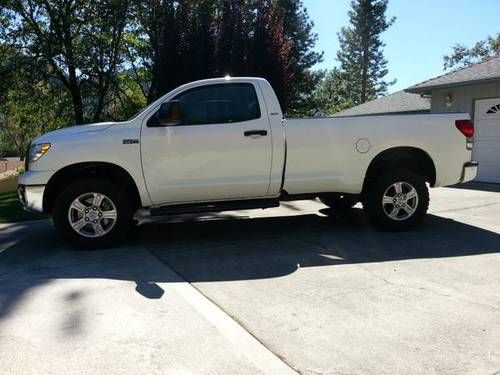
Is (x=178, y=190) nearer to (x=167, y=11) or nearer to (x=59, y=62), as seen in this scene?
(x=167, y=11)

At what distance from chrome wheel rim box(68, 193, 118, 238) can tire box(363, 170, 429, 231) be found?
11.2 ft

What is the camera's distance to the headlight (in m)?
6.18

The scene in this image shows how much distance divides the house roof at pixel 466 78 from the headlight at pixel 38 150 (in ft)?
37.3

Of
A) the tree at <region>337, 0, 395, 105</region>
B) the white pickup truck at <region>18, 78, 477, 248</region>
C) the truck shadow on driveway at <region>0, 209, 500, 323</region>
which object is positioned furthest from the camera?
the tree at <region>337, 0, 395, 105</region>

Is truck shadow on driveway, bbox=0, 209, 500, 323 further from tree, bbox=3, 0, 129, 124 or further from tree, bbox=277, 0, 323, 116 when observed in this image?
tree, bbox=277, 0, 323, 116

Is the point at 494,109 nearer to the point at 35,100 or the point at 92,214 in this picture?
the point at 92,214

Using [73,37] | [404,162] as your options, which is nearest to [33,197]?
[404,162]

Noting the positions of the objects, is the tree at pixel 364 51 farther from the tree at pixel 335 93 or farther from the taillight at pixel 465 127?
the taillight at pixel 465 127

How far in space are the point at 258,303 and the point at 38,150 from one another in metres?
3.52

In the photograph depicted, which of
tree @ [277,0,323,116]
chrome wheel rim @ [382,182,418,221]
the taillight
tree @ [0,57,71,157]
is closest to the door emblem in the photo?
chrome wheel rim @ [382,182,418,221]

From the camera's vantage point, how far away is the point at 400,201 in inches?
279

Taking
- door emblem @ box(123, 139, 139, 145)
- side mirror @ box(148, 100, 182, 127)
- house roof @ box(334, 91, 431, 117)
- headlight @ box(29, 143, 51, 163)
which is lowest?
headlight @ box(29, 143, 51, 163)

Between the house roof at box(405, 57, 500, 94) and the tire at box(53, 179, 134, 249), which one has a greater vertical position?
the house roof at box(405, 57, 500, 94)

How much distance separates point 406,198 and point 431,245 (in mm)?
979
